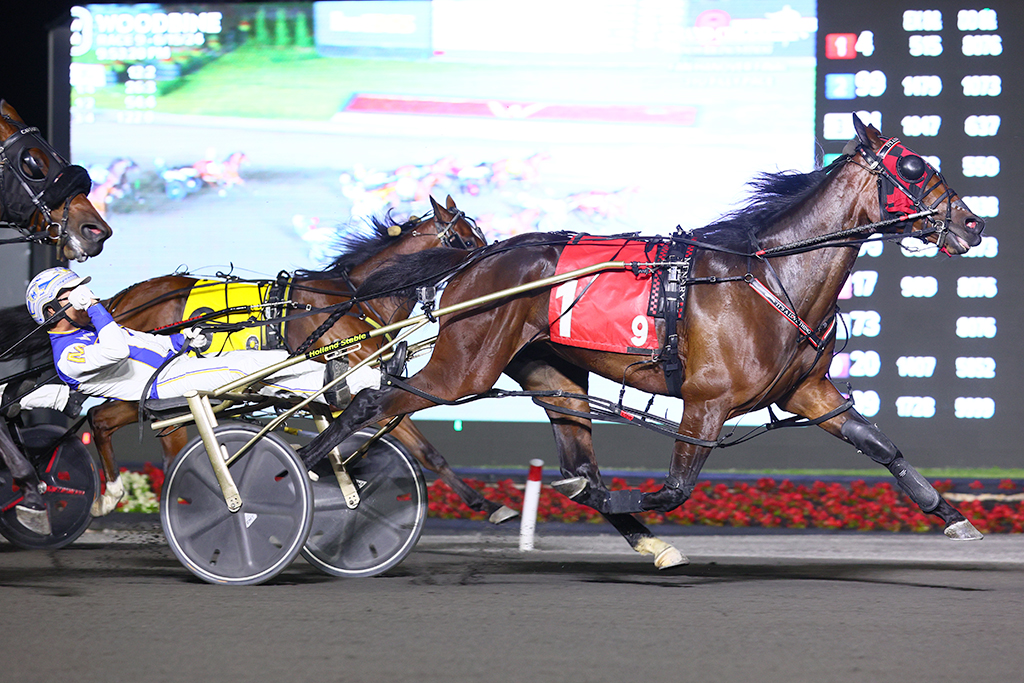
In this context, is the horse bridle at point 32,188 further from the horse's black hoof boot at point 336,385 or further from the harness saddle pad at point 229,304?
the horse's black hoof boot at point 336,385

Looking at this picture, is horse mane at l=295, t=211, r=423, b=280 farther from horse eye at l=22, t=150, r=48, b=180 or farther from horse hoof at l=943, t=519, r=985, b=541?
horse hoof at l=943, t=519, r=985, b=541

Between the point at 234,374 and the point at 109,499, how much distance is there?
1.66 meters

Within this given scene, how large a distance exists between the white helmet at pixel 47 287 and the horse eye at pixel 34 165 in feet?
1.63

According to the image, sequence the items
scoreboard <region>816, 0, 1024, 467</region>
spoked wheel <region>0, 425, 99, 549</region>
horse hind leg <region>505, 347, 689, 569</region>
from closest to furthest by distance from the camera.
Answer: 1. horse hind leg <region>505, 347, 689, 569</region>
2. spoked wheel <region>0, 425, 99, 549</region>
3. scoreboard <region>816, 0, 1024, 467</region>

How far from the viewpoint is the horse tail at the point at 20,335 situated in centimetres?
569

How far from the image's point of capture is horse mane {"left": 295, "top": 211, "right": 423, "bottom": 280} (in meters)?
6.27

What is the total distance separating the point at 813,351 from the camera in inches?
187

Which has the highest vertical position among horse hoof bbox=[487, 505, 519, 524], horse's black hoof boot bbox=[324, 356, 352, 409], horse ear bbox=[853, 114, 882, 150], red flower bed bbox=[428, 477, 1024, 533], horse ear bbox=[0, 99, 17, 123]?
horse ear bbox=[0, 99, 17, 123]

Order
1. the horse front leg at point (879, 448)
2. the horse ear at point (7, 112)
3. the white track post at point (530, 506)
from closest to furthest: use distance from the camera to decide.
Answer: the horse front leg at point (879, 448) < the horse ear at point (7, 112) < the white track post at point (530, 506)

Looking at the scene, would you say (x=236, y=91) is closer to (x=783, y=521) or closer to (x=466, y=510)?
(x=466, y=510)

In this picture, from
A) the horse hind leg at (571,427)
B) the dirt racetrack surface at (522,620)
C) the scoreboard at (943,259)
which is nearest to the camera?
the dirt racetrack surface at (522,620)

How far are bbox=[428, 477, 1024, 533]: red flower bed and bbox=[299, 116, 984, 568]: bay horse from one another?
2.16 meters

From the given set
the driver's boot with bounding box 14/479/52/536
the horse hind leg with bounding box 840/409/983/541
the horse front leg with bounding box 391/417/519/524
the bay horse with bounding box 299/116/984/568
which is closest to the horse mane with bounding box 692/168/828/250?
the bay horse with bounding box 299/116/984/568

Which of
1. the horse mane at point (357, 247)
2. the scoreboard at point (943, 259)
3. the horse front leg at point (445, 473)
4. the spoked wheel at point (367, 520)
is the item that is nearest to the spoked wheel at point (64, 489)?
the spoked wheel at point (367, 520)
